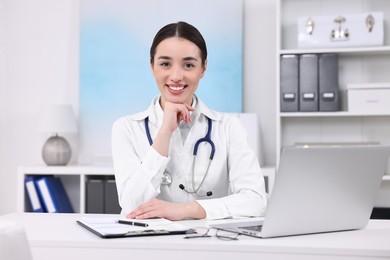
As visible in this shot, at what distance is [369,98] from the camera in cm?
328

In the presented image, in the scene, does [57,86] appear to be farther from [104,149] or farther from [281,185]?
[281,185]

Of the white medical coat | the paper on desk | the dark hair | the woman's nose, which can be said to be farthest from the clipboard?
the dark hair

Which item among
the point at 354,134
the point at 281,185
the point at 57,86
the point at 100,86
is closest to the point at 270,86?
the point at 354,134

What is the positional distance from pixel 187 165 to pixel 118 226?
1.82ft

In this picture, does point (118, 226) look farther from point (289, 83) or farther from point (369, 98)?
point (369, 98)

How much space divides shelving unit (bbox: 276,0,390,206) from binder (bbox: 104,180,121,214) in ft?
3.26

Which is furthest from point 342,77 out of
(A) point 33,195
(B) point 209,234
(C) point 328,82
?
(B) point 209,234

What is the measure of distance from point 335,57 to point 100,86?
1471 millimetres

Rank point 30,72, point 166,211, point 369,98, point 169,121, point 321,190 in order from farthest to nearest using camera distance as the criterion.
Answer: point 30,72 < point 369,98 < point 169,121 < point 166,211 < point 321,190

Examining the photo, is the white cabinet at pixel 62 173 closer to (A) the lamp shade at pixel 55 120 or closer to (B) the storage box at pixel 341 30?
(A) the lamp shade at pixel 55 120

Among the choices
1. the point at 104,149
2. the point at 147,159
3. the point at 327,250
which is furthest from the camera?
the point at 104,149

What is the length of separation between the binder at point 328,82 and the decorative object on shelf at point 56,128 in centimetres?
148

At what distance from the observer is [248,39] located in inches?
144

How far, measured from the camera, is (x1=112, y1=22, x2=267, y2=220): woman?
1852 mm
